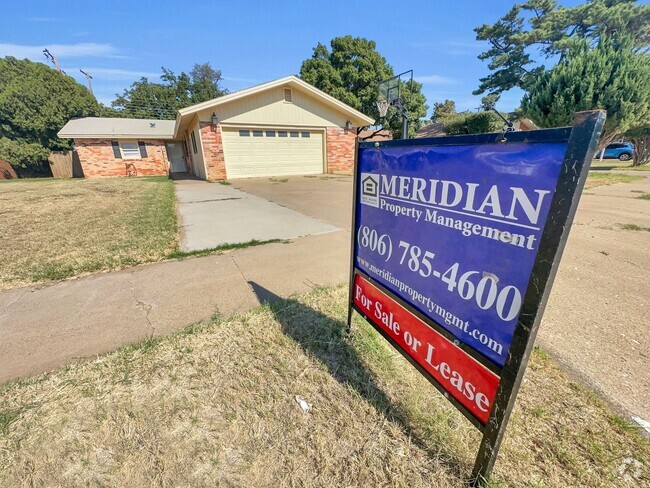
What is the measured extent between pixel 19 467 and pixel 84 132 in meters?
22.0

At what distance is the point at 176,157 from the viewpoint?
22.3 metres

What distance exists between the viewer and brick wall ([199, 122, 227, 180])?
13.7 metres

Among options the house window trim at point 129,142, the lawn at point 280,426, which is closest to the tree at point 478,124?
the lawn at point 280,426

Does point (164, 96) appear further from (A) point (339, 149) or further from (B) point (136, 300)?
(B) point (136, 300)

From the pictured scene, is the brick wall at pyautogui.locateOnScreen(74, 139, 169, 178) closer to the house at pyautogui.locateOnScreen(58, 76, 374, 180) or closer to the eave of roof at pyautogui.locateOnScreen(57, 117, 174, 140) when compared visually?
the house at pyautogui.locateOnScreen(58, 76, 374, 180)

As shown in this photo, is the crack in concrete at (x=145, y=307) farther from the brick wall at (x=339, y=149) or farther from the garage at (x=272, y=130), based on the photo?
the brick wall at (x=339, y=149)

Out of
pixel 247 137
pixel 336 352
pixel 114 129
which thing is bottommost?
pixel 336 352

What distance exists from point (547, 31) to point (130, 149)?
3096 cm

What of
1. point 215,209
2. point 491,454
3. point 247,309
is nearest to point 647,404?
point 491,454

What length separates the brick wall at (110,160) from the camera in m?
17.7

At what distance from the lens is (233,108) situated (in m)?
14.1

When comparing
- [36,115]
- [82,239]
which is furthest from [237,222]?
[36,115]

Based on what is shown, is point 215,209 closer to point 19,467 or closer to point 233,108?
point 19,467

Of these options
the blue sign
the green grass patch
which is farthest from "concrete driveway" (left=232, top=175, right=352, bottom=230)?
the blue sign
